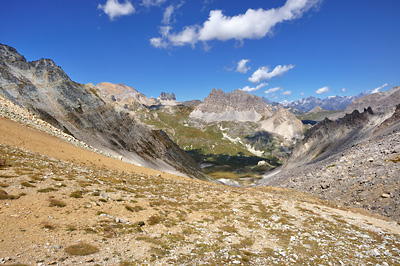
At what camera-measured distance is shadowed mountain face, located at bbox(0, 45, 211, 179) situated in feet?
222

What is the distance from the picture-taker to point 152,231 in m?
15.4

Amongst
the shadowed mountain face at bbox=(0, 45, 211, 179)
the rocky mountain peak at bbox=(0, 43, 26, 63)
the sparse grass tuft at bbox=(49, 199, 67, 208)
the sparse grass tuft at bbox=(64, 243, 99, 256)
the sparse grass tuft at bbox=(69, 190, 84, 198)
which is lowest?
the sparse grass tuft at bbox=(64, 243, 99, 256)

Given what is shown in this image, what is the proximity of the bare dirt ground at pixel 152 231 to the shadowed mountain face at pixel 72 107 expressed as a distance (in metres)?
52.0

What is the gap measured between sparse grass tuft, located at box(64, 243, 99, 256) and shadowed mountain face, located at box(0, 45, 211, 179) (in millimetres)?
64307

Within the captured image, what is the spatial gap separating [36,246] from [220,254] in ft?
34.3

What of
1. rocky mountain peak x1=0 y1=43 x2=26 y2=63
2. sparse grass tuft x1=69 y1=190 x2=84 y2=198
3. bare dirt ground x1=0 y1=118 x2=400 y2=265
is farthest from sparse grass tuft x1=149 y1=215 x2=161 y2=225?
rocky mountain peak x1=0 y1=43 x2=26 y2=63

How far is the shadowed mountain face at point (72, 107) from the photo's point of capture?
222 ft

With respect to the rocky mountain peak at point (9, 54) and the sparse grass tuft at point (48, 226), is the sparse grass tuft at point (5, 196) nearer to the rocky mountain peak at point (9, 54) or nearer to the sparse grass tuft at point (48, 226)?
the sparse grass tuft at point (48, 226)

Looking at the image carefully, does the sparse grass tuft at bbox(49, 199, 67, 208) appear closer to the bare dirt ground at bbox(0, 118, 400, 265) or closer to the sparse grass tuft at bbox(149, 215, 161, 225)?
the bare dirt ground at bbox(0, 118, 400, 265)

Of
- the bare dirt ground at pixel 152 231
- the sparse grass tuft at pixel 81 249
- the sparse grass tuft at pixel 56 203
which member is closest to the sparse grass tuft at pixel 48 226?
the bare dirt ground at pixel 152 231

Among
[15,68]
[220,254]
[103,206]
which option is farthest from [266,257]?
[15,68]

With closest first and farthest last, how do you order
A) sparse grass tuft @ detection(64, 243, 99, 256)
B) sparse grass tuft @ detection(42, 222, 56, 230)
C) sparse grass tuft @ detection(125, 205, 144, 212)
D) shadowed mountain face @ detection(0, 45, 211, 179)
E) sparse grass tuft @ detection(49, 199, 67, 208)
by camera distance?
sparse grass tuft @ detection(64, 243, 99, 256) < sparse grass tuft @ detection(42, 222, 56, 230) < sparse grass tuft @ detection(49, 199, 67, 208) < sparse grass tuft @ detection(125, 205, 144, 212) < shadowed mountain face @ detection(0, 45, 211, 179)

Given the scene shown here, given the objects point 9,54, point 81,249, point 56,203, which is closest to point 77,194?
point 56,203

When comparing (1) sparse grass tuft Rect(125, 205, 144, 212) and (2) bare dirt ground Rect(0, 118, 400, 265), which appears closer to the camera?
(2) bare dirt ground Rect(0, 118, 400, 265)
